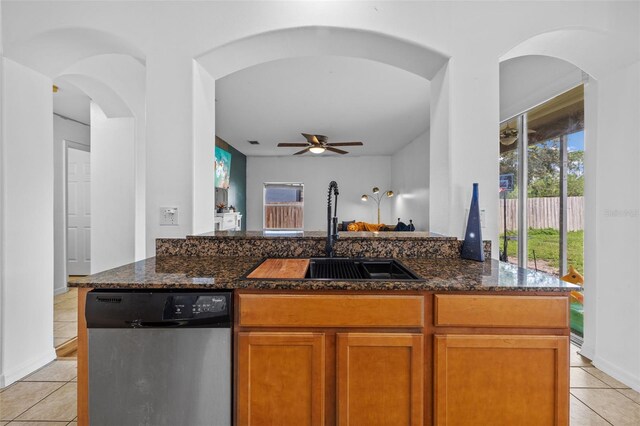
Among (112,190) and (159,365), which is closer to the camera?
(159,365)

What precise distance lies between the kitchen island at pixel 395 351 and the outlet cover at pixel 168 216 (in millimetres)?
678

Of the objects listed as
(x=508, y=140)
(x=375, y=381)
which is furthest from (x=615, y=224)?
(x=375, y=381)

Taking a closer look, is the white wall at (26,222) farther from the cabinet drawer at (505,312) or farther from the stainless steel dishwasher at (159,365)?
the cabinet drawer at (505,312)

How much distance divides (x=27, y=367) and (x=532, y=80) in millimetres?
4647

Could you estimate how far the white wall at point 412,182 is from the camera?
5.82m

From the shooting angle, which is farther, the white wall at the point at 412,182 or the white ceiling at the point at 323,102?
the white wall at the point at 412,182

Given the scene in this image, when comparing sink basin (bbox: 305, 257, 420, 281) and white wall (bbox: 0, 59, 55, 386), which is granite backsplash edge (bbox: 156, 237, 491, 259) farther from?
white wall (bbox: 0, 59, 55, 386)

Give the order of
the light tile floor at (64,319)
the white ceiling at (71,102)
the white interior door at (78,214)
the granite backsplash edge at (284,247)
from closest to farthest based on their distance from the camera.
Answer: the granite backsplash edge at (284,247) → the light tile floor at (64,319) → the white ceiling at (71,102) → the white interior door at (78,214)

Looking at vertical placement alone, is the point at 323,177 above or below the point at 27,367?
above

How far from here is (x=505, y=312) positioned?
1.30 metres

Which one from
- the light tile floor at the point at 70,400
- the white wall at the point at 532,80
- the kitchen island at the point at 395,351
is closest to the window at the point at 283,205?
the white wall at the point at 532,80

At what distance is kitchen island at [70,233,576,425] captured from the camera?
1.29 meters

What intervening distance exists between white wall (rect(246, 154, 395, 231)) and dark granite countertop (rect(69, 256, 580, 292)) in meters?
6.87

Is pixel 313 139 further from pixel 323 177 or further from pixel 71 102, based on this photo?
pixel 323 177
